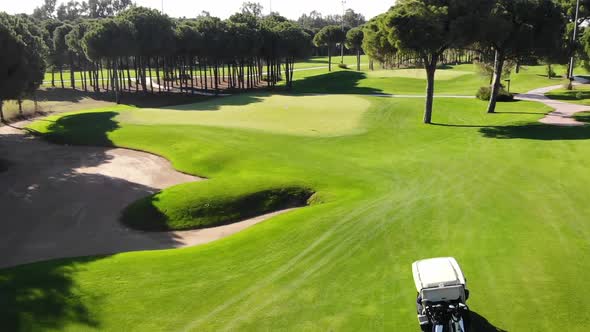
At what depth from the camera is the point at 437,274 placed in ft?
36.6

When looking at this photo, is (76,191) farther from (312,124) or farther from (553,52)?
(553,52)

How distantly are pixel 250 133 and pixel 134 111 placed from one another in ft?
66.1

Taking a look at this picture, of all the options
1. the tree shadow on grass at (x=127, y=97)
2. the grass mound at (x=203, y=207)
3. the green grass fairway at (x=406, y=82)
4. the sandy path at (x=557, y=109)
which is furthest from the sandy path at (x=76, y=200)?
the green grass fairway at (x=406, y=82)

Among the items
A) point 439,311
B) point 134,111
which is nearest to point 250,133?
point 134,111

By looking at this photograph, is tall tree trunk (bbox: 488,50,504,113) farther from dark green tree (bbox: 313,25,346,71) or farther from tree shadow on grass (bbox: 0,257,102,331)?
dark green tree (bbox: 313,25,346,71)

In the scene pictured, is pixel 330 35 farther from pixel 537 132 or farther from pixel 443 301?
pixel 443 301

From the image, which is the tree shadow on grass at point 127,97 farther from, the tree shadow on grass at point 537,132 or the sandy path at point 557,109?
the tree shadow on grass at point 537,132

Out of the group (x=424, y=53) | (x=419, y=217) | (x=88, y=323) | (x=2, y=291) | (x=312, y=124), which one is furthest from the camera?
(x=312, y=124)

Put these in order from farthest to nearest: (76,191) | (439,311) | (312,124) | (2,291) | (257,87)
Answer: (257,87) < (312,124) < (76,191) < (2,291) < (439,311)

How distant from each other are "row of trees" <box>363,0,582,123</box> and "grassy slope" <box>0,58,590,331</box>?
11924mm

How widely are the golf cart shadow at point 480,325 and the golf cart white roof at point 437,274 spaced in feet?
6.36

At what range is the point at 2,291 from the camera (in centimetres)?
1517

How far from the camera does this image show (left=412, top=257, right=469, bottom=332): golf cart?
10641 millimetres

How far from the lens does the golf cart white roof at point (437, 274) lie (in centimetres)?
1086
